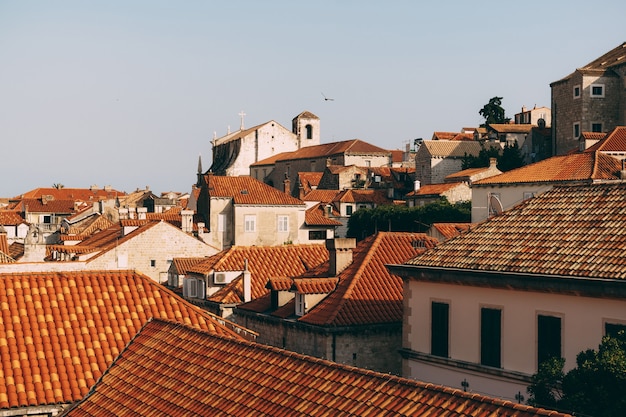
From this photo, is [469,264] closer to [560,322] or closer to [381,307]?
[560,322]

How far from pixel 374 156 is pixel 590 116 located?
1424 inches

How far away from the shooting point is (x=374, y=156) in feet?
380

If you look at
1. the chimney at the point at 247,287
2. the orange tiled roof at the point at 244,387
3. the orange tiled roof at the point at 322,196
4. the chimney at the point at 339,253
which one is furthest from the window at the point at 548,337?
the orange tiled roof at the point at 322,196

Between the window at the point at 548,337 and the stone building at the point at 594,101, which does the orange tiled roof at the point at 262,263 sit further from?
the stone building at the point at 594,101

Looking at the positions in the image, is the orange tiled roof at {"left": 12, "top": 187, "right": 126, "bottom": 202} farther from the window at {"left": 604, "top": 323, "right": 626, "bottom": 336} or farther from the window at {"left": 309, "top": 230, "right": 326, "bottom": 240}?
the window at {"left": 604, "top": 323, "right": 626, "bottom": 336}

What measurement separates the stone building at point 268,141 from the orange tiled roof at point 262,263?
92.5 m

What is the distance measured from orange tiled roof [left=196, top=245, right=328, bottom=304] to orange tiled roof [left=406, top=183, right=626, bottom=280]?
1639 centimetres

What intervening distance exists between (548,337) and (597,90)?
229 ft

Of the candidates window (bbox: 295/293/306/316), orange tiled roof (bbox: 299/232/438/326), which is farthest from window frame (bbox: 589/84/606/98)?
window (bbox: 295/293/306/316)

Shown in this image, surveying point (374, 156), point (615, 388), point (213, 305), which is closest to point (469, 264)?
point (615, 388)

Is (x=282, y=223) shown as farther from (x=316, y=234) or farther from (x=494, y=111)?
(x=494, y=111)

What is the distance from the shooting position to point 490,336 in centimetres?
2130

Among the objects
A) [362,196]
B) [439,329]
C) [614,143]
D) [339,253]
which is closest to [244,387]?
[439,329]

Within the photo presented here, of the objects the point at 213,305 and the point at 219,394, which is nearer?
the point at 219,394
